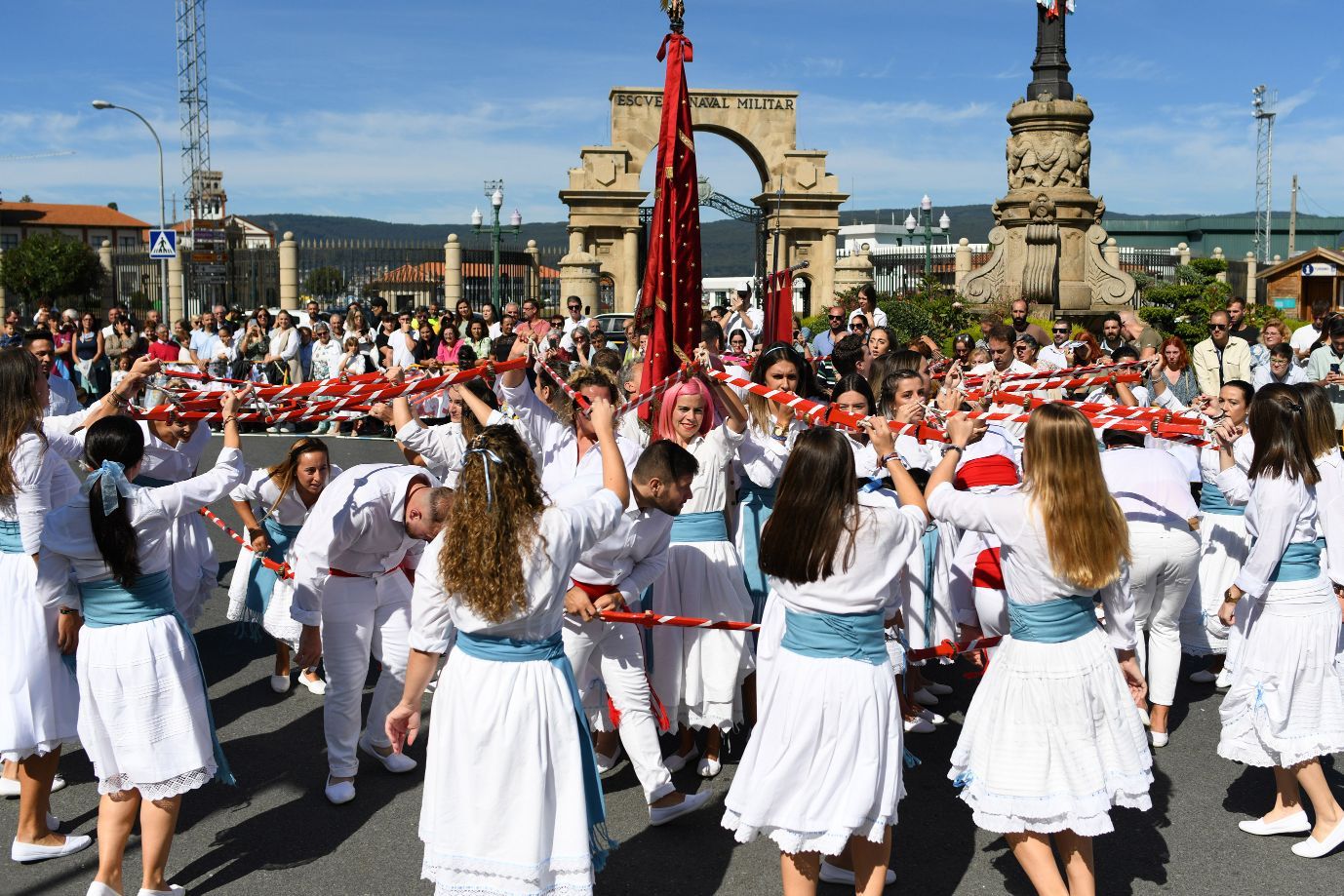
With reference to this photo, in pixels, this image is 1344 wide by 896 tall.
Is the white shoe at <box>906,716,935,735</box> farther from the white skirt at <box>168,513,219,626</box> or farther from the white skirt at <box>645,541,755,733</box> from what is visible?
the white skirt at <box>168,513,219,626</box>

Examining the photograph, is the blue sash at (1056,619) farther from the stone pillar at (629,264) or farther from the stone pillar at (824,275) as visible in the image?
the stone pillar at (824,275)

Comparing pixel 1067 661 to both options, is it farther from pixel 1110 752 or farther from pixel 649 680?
pixel 649 680

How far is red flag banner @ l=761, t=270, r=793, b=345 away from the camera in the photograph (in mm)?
9711

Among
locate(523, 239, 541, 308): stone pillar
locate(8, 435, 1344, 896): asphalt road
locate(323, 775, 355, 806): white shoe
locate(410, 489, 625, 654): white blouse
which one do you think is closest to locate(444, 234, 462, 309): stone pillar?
locate(523, 239, 541, 308): stone pillar

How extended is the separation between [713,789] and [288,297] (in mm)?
27037

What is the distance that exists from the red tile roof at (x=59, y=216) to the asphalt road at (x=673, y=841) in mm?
119071

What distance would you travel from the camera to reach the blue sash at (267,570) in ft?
23.7

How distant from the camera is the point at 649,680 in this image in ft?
18.8

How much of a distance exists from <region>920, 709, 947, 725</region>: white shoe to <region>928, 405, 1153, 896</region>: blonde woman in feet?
7.07

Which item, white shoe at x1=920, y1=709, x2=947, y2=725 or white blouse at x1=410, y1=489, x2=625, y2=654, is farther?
white shoe at x1=920, y1=709, x2=947, y2=725

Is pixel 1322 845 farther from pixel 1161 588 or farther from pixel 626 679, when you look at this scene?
pixel 626 679

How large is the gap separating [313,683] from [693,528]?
9.08 feet

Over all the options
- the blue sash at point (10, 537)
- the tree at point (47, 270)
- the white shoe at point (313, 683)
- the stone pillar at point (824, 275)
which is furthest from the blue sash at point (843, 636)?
the tree at point (47, 270)

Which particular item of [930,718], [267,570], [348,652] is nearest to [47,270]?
[267,570]
